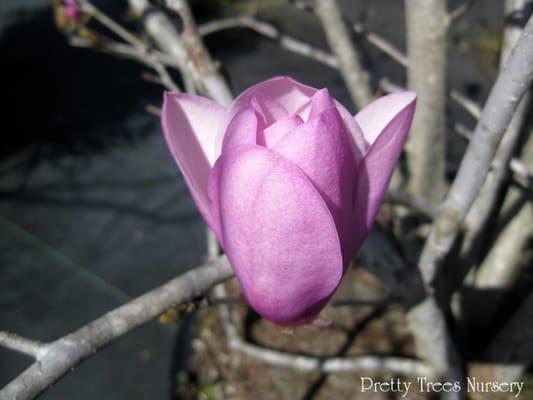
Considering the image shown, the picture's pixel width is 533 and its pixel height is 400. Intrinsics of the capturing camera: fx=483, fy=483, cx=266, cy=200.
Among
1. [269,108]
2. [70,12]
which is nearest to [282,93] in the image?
[269,108]

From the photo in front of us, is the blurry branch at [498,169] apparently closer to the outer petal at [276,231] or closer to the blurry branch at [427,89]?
the blurry branch at [427,89]

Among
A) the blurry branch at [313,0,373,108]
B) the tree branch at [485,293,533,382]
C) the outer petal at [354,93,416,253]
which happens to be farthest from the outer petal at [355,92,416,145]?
the tree branch at [485,293,533,382]

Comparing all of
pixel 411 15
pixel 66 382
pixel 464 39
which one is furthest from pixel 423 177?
pixel 464 39

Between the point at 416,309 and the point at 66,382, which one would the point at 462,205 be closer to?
the point at 416,309

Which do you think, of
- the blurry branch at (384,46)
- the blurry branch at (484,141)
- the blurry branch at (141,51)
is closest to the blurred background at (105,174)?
the blurry branch at (384,46)

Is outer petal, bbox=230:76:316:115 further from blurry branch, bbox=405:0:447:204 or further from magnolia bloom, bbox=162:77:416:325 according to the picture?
blurry branch, bbox=405:0:447:204
